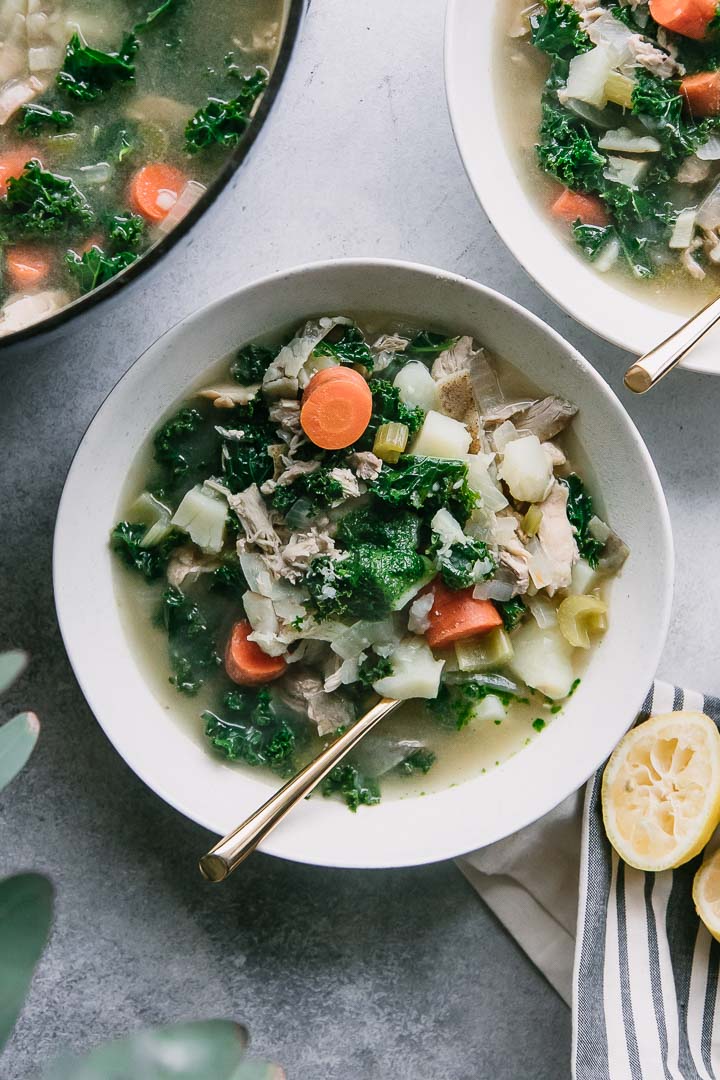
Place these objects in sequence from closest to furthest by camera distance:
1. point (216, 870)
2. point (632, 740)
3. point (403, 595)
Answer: point (216, 870)
point (403, 595)
point (632, 740)

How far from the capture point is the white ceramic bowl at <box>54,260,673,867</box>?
2.43 m

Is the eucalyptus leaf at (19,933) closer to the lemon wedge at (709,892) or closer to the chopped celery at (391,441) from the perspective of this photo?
the chopped celery at (391,441)

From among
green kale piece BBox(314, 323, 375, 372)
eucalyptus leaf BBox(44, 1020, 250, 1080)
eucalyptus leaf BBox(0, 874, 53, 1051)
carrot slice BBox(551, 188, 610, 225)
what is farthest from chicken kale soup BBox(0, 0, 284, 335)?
eucalyptus leaf BBox(44, 1020, 250, 1080)

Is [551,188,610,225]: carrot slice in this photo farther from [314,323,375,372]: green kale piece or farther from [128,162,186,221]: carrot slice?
[128,162,186,221]: carrot slice

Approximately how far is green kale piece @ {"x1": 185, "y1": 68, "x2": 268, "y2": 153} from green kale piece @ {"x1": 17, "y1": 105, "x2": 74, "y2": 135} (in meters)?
0.28

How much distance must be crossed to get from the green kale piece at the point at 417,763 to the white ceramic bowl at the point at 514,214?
1152mm

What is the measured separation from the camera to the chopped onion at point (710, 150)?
2.66m

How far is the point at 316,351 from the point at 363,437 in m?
0.24

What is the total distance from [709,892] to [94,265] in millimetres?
2156

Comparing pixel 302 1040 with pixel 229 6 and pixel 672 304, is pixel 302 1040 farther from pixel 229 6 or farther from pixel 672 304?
pixel 229 6

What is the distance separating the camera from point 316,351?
250cm

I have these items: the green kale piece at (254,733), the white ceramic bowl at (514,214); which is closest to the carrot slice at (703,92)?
the white ceramic bowl at (514,214)

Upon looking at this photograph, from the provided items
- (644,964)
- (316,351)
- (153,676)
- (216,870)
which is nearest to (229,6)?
(316,351)

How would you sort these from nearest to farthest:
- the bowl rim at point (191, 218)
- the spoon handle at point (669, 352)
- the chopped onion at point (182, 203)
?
the bowl rim at point (191, 218) < the chopped onion at point (182, 203) < the spoon handle at point (669, 352)
